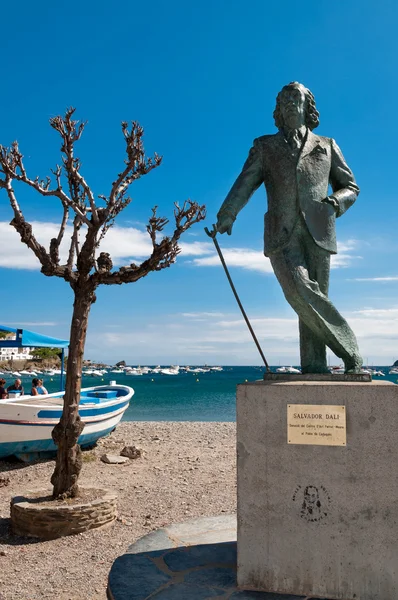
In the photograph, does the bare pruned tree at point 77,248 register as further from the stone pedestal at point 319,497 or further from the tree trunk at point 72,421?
the stone pedestal at point 319,497

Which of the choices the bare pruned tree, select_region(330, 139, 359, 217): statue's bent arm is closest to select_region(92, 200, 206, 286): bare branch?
the bare pruned tree

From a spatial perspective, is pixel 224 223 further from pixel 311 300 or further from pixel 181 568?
pixel 181 568

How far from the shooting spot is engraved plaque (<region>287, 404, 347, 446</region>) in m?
3.41

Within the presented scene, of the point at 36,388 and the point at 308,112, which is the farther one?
the point at 36,388

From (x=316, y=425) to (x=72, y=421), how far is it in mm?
4670

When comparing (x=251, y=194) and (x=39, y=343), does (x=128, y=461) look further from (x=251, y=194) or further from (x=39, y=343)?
(x=251, y=194)

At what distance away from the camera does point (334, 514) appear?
134 inches

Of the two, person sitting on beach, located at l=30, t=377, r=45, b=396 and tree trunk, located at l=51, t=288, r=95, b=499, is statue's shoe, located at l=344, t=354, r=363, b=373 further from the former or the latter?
person sitting on beach, located at l=30, t=377, r=45, b=396

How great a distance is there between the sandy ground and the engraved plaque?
9.19 ft

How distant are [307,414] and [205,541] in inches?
82.4

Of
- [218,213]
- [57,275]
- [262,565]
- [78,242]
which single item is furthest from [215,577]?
[78,242]

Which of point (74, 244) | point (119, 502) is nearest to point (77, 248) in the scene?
point (74, 244)

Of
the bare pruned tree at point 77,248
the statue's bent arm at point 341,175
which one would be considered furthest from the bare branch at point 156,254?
the statue's bent arm at point 341,175

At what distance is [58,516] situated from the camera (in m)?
6.48
